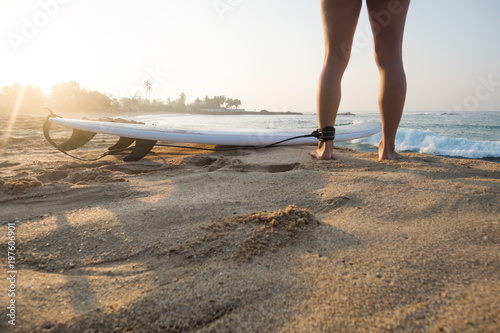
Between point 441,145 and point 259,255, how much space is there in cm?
564

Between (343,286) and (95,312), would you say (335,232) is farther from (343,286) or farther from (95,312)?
(95,312)

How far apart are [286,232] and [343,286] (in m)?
0.29

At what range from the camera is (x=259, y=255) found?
0.87 meters

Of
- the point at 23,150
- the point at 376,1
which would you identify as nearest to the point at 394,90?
the point at 376,1

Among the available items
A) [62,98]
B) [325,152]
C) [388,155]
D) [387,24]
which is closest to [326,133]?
[325,152]

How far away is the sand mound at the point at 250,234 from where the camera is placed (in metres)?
0.89

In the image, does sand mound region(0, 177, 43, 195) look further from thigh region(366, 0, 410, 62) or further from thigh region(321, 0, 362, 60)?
thigh region(366, 0, 410, 62)

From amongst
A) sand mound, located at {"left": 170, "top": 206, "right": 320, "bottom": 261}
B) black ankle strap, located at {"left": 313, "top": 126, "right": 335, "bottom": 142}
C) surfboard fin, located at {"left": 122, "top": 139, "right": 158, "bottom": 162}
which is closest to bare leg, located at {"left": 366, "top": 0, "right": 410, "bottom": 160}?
black ankle strap, located at {"left": 313, "top": 126, "right": 335, "bottom": 142}

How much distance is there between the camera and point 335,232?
101 cm

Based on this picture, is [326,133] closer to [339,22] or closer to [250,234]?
[339,22]

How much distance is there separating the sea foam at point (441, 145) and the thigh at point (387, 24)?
3.35 metres

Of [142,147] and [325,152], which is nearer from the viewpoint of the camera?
[325,152]

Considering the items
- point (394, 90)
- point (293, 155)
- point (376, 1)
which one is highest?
point (376, 1)

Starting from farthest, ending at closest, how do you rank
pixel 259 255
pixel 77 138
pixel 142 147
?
1. pixel 77 138
2. pixel 142 147
3. pixel 259 255
